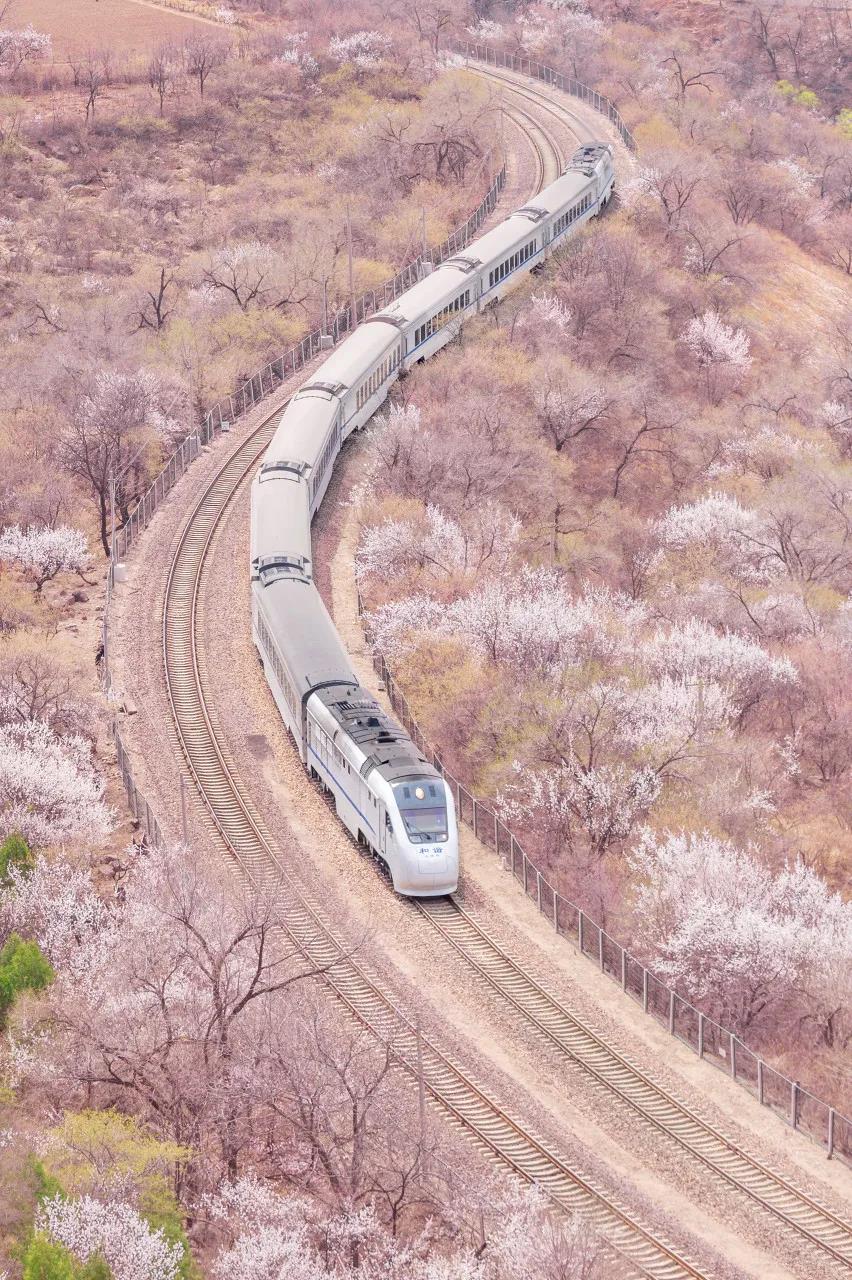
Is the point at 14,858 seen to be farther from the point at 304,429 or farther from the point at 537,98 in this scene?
the point at 537,98

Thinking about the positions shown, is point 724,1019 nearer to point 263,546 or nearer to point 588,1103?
point 588,1103

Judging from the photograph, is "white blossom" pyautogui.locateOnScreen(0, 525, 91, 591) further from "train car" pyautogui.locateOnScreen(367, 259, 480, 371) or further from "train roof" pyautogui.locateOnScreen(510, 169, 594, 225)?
"train roof" pyautogui.locateOnScreen(510, 169, 594, 225)

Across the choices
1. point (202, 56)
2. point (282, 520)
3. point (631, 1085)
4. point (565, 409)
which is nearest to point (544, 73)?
point (202, 56)

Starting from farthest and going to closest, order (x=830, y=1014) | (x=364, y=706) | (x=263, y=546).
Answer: (x=263, y=546), (x=364, y=706), (x=830, y=1014)

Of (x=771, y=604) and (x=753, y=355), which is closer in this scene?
(x=771, y=604)

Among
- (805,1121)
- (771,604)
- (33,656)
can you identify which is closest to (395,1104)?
(805,1121)

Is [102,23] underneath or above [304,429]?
above

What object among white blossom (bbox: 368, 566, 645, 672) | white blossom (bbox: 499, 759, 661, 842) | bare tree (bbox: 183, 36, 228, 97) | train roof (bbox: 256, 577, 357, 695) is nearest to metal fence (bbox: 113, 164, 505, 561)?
train roof (bbox: 256, 577, 357, 695)
